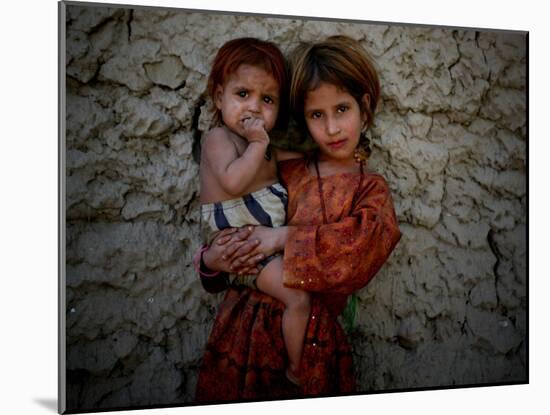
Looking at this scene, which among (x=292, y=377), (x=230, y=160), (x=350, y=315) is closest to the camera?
(x=230, y=160)

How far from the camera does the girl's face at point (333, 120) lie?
145 inches

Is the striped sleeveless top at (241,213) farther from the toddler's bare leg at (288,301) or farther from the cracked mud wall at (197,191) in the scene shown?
the toddler's bare leg at (288,301)

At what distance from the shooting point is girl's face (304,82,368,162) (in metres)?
3.69

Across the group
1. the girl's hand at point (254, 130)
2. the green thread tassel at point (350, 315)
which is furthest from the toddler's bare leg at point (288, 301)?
the girl's hand at point (254, 130)

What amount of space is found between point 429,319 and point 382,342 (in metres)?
0.26

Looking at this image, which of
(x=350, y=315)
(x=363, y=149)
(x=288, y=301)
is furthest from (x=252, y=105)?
(x=350, y=315)

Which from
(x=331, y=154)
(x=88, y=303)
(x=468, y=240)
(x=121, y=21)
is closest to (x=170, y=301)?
(x=88, y=303)

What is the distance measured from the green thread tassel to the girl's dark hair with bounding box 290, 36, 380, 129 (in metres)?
0.80

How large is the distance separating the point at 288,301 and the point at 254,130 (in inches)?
29.2

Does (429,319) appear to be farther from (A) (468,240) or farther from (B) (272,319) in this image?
(B) (272,319)

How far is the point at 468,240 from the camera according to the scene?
4023 millimetres

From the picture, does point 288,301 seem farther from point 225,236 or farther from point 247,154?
point 247,154

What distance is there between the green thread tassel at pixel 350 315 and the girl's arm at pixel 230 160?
2.34ft

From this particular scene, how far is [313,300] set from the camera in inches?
144
